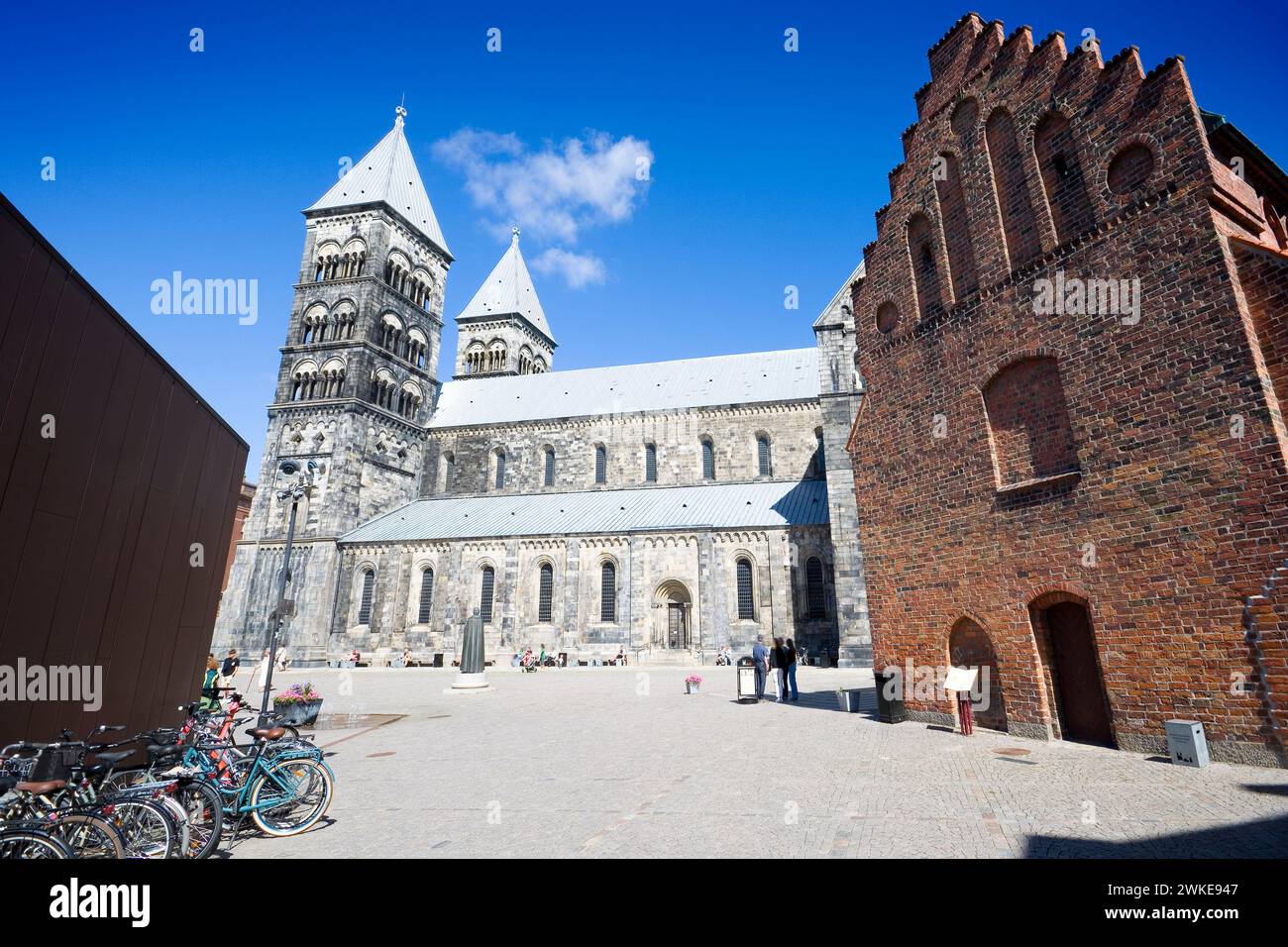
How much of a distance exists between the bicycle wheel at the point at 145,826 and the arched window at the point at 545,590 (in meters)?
29.3

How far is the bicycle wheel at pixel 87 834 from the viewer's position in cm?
461

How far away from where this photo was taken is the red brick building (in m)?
7.84

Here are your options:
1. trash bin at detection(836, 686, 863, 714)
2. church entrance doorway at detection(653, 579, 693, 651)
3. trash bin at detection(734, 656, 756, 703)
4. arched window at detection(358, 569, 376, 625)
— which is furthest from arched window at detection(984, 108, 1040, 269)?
arched window at detection(358, 569, 376, 625)

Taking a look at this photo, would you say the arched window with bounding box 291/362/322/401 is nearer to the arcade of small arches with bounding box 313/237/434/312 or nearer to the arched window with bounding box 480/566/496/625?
the arcade of small arches with bounding box 313/237/434/312

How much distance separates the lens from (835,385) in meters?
28.5

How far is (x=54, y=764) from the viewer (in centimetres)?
540

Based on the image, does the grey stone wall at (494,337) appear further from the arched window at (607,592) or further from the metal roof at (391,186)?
the arched window at (607,592)

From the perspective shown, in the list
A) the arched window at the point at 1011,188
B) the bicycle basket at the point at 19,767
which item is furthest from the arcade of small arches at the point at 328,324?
the bicycle basket at the point at 19,767

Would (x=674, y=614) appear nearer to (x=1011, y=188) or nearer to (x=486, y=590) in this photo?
(x=486, y=590)

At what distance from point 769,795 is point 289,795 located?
5432mm

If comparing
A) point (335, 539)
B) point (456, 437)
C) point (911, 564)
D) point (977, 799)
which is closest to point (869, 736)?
point (911, 564)

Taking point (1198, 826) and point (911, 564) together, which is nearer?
point (1198, 826)
